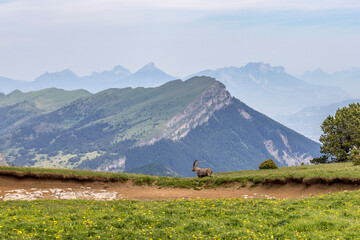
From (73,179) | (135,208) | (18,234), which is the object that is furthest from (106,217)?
(73,179)

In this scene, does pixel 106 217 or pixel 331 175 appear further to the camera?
pixel 331 175

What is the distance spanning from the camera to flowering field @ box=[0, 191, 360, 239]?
21.2m

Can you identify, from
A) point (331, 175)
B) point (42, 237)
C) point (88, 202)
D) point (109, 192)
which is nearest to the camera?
point (42, 237)

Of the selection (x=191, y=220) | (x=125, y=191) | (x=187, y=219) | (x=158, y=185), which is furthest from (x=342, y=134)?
(x=191, y=220)

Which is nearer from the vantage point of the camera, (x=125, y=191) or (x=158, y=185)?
(x=125, y=191)

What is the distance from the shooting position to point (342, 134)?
84.1 metres

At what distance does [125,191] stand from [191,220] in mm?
20521

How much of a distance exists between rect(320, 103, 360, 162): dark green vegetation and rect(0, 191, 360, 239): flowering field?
5842 centimetres

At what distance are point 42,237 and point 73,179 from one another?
79.3ft

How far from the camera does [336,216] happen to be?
2297cm

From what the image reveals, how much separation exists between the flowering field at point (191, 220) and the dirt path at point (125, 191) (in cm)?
982

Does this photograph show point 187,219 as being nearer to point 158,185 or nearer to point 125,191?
point 125,191

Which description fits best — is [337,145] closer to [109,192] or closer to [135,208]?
[109,192]

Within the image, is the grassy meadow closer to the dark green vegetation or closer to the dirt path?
the dirt path
